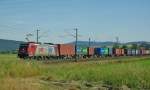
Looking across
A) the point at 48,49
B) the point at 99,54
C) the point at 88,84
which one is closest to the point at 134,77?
the point at 88,84

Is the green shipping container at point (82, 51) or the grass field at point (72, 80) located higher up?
the green shipping container at point (82, 51)

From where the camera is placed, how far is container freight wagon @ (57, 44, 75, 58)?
7156 centimetres

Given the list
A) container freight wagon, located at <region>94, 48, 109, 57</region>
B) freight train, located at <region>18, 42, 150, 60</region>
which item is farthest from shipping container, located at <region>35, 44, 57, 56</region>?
container freight wagon, located at <region>94, 48, 109, 57</region>

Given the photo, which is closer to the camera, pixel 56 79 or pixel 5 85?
pixel 5 85

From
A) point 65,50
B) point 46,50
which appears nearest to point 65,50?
point 65,50

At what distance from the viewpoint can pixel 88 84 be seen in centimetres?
2350

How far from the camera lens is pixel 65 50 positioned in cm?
7369

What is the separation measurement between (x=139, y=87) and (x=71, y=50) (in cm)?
5580

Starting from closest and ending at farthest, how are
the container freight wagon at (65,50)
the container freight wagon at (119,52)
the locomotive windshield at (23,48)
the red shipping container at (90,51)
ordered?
the locomotive windshield at (23,48) < the container freight wagon at (65,50) < the red shipping container at (90,51) < the container freight wagon at (119,52)

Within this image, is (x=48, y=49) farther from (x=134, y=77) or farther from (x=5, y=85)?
(x=5, y=85)

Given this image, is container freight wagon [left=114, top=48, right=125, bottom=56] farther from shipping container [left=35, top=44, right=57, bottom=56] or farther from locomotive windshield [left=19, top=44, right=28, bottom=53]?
locomotive windshield [left=19, top=44, right=28, bottom=53]

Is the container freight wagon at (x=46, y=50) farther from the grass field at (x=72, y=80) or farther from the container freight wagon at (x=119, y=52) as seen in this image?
the container freight wagon at (x=119, y=52)

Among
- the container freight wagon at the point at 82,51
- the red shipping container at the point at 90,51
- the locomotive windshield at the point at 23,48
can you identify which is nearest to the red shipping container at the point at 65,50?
the container freight wagon at the point at 82,51

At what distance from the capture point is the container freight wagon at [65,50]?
235 ft
